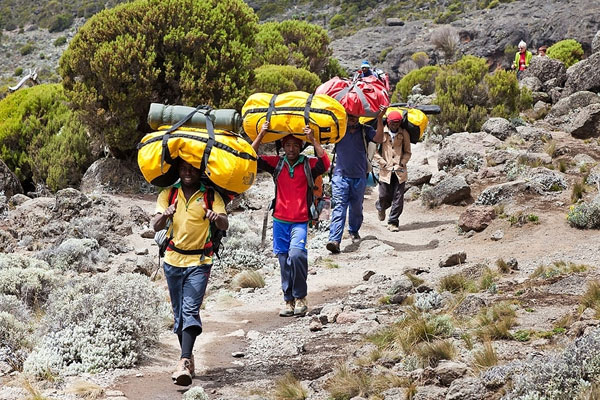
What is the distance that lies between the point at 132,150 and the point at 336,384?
1330 cm

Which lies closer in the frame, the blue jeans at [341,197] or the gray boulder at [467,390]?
the gray boulder at [467,390]

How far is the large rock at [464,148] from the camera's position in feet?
53.5

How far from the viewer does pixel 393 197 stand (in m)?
12.5

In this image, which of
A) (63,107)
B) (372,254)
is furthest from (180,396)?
(63,107)

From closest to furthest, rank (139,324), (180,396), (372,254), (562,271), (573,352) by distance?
1. (573,352)
2. (180,396)
3. (139,324)
4. (562,271)
5. (372,254)

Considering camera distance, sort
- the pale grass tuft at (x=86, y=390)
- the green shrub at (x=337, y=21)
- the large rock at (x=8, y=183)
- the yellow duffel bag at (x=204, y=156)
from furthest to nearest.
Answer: the green shrub at (x=337, y=21) → the large rock at (x=8, y=183) → the yellow duffel bag at (x=204, y=156) → the pale grass tuft at (x=86, y=390)

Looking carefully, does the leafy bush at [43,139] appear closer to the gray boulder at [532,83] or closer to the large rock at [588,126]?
the large rock at [588,126]

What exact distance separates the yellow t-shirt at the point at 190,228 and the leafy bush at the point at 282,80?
14.0 metres

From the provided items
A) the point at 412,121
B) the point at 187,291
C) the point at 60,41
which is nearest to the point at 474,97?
the point at 412,121

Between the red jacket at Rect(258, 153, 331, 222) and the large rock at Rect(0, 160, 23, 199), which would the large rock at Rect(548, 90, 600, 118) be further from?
the red jacket at Rect(258, 153, 331, 222)

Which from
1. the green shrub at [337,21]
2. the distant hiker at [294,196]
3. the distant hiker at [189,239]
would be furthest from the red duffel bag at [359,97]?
the green shrub at [337,21]

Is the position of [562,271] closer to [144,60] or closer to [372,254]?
[372,254]

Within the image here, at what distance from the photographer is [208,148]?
543cm

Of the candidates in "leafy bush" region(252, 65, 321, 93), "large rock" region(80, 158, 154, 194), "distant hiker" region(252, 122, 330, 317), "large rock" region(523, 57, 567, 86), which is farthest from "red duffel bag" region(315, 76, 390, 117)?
"large rock" region(523, 57, 567, 86)
